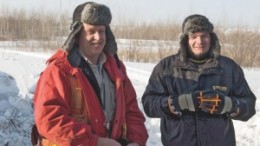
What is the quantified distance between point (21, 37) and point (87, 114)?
23.4 metres

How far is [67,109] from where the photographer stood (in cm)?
270

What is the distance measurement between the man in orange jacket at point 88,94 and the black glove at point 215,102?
1.49 ft

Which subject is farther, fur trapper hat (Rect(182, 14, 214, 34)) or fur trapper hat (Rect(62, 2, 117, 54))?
fur trapper hat (Rect(182, 14, 214, 34))

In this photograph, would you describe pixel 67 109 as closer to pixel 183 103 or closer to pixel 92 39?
pixel 92 39

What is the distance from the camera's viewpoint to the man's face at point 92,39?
2.87 meters

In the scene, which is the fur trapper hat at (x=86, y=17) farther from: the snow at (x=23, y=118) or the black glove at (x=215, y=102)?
the snow at (x=23, y=118)

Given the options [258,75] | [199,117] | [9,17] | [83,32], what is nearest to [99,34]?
[83,32]

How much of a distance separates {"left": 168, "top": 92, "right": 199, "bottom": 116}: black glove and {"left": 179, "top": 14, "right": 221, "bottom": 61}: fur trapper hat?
0.32m

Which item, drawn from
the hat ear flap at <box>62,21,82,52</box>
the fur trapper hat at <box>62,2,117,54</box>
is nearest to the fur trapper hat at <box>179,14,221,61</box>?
the fur trapper hat at <box>62,2,117,54</box>

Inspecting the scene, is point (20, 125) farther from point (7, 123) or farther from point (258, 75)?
point (258, 75)

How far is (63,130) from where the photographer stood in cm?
264

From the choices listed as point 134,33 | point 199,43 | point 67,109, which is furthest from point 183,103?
point 134,33

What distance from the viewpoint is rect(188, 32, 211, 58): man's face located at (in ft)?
10.8

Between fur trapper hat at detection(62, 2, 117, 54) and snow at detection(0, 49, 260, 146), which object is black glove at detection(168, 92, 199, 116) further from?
snow at detection(0, 49, 260, 146)
